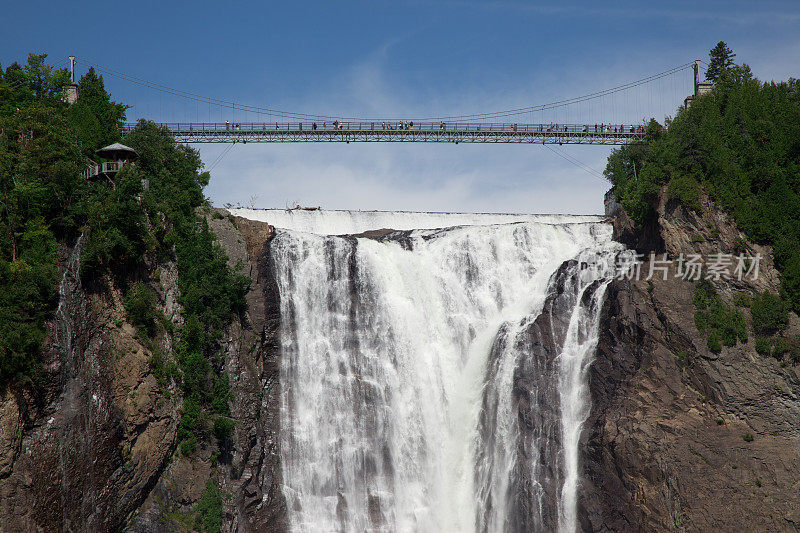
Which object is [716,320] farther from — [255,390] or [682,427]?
[255,390]

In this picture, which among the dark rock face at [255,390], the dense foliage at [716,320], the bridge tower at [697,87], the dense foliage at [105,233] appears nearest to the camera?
the dense foliage at [105,233]

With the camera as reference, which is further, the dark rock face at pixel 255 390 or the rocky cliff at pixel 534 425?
the dark rock face at pixel 255 390

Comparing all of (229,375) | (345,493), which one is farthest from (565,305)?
(229,375)

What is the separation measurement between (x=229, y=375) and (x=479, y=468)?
16.8m

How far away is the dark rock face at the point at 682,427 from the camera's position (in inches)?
1550

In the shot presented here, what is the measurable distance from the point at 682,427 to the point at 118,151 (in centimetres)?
3766

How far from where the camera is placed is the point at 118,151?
148 ft

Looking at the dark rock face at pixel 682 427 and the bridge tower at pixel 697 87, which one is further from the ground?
the bridge tower at pixel 697 87

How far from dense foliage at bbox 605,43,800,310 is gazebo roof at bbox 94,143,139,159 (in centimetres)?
3419

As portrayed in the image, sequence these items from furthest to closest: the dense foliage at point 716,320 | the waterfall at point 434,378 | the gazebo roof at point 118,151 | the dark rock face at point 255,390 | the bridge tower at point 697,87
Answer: the bridge tower at point 697,87 → the gazebo roof at point 118,151 → the waterfall at point 434,378 → the dark rock face at point 255,390 → the dense foliage at point 716,320

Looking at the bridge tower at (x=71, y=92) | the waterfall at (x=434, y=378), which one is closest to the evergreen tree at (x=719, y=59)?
the waterfall at (x=434, y=378)

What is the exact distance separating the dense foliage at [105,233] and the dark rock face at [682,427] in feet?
75.1

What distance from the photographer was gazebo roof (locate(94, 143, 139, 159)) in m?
44.8

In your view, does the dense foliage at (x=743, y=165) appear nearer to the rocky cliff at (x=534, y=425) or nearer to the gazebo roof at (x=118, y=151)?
the rocky cliff at (x=534, y=425)
